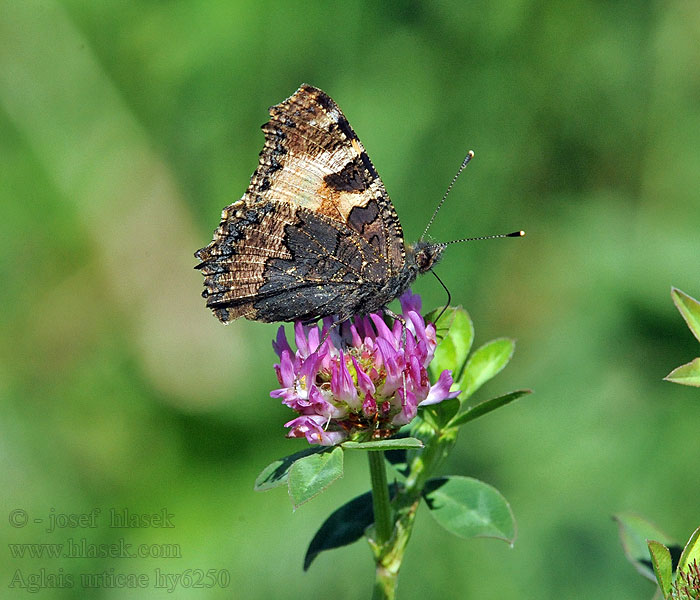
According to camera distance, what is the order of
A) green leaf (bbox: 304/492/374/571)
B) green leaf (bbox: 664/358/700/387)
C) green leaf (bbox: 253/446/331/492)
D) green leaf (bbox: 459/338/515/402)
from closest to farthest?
green leaf (bbox: 664/358/700/387), green leaf (bbox: 253/446/331/492), green leaf (bbox: 304/492/374/571), green leaf (bbox: 459/338/515/402)

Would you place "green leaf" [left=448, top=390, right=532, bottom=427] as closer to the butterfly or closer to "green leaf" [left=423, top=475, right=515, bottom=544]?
"green leaf" [left=423, top=475, right=515, bottom=544]

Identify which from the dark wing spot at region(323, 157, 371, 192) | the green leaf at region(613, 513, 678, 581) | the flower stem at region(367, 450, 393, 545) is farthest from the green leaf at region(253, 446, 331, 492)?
the dark wing spot at region(323, 157, 371, 192)

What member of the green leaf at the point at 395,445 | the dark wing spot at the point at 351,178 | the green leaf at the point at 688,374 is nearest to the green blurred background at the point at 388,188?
the dark wing spot at the point at 351,178

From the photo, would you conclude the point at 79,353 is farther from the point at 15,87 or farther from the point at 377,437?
the point at 377,437

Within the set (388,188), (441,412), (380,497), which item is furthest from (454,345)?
(388,188)

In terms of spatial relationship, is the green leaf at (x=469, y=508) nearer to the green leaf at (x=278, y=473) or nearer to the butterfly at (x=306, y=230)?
the green leaf at (x=278, y=473)

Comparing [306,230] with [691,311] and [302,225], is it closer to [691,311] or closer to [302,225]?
[302,225]

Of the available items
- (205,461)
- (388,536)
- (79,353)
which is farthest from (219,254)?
(79,353)
